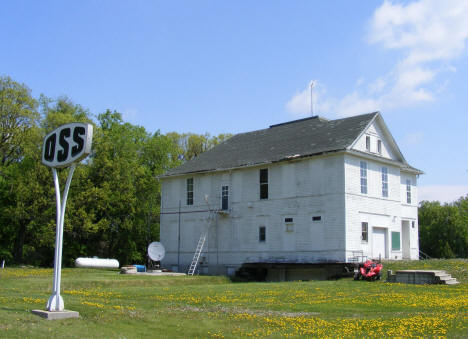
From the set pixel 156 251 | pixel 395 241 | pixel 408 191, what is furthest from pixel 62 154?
pixel 408 191

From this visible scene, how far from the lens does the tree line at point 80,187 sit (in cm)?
4431

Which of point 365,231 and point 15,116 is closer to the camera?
point 365,231

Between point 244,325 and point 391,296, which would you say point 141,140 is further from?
point 244,325

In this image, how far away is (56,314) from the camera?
12281mm

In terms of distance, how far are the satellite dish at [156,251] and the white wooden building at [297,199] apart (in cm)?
213

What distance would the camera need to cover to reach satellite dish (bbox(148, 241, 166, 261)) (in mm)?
38438

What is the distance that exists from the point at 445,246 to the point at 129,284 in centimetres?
5031

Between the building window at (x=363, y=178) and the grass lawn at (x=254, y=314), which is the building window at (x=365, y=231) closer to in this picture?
the building window at (x=363, y=178)

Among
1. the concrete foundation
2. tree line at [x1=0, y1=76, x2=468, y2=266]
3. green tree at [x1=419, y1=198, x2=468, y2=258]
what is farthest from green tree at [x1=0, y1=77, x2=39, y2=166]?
green tree at [x1=419, y1=198, x2=468, y2=258]

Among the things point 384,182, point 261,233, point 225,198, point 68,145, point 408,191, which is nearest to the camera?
point 68,145

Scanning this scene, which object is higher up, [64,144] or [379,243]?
[64,144]

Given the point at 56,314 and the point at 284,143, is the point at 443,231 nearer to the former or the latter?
the point at 284,143

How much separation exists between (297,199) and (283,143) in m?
5.30

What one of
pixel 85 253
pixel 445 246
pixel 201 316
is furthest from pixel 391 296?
pixel 445 246
